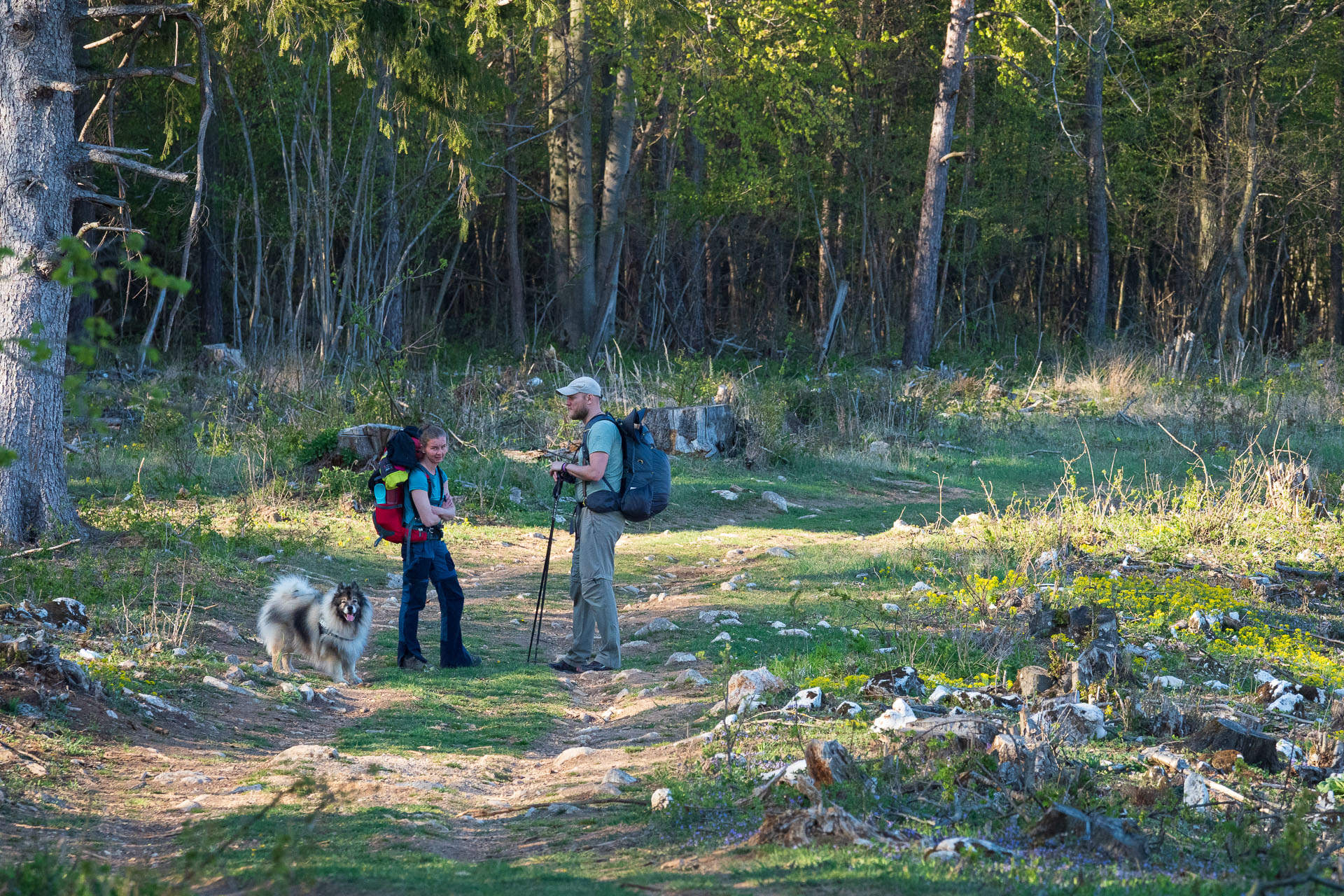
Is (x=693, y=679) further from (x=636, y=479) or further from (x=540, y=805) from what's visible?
(x=540, y=805)

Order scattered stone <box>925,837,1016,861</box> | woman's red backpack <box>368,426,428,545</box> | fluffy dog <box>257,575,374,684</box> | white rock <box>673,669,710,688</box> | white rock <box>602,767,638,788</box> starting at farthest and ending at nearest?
woman's red backpack <box>368,426,428,545</box> < fluffy dog <box>257,575,374,684</box> < white rock <box>673,669,710,688</box> < white rock <box>602,767,638,788</box> < scattered stone <box>925,837,1016,861</box>

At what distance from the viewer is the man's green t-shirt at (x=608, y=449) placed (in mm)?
7750

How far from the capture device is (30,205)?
887 centimetres

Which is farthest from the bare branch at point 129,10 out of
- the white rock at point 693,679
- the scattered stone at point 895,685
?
the scattered stone at point 895,685

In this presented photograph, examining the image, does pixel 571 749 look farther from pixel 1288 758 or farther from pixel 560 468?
pixel 1288 758

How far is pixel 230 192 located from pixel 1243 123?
23.6 meters

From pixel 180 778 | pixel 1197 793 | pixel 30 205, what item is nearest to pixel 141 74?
pixel 30 205

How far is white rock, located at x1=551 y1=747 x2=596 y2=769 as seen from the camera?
5.97 meters

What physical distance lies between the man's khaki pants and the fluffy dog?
4.61 feet

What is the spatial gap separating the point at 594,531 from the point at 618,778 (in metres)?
2.80

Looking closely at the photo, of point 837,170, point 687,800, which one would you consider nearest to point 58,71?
point 687,800

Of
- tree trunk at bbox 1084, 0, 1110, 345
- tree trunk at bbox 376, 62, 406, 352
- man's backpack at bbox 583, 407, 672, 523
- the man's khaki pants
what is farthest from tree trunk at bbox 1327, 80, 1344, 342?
the man's khaki pants

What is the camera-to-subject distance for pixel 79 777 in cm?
539

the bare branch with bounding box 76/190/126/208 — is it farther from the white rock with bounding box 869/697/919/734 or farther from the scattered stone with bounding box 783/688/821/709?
the white rock with bounding box 869/697/919/734
